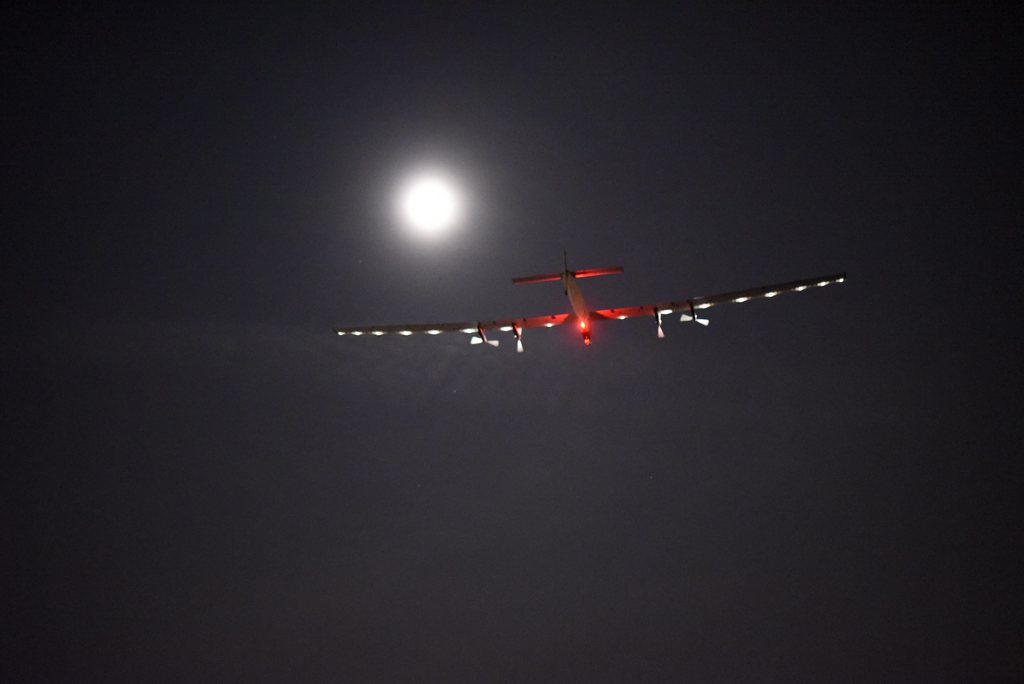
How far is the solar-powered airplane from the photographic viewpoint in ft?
108

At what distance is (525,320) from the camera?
35312 mm

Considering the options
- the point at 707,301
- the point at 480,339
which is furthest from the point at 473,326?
the point at 707,301

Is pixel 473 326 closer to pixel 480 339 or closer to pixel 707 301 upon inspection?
pixel 480 339

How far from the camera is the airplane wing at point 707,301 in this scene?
32.4 m

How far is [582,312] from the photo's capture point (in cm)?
3484

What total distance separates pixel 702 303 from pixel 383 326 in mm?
17098

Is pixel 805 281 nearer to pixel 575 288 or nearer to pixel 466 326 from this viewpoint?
pixel 575 288

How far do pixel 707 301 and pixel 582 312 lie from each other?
639 cm

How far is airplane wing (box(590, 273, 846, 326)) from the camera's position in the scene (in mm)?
32406

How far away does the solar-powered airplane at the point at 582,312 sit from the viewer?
32.9 m

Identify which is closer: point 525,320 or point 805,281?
point 805,281

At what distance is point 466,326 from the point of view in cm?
3569

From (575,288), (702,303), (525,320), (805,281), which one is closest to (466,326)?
(525,320)

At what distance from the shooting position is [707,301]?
111 ft
